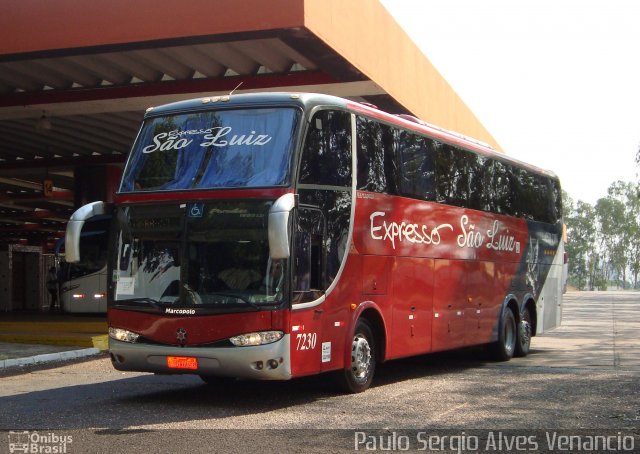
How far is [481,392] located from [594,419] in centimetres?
236

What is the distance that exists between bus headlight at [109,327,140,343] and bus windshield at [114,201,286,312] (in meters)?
0.35

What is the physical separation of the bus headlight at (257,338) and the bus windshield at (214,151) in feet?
5.28

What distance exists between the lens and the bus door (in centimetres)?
1012

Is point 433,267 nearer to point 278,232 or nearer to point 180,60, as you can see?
point 278,232

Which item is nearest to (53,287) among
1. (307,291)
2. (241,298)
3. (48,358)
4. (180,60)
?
(180,60)

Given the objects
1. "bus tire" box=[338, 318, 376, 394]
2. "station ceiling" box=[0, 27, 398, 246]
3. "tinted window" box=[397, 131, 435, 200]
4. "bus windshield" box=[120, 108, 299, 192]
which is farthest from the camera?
"station ceiling" box=[0, 27, 398, 246]

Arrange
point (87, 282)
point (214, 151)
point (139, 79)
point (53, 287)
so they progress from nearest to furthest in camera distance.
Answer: point (214, 151) < point (139, 79) < point (87, 282) < point (53, 287)

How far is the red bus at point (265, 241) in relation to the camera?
9.98 m

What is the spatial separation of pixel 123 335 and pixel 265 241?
211cm

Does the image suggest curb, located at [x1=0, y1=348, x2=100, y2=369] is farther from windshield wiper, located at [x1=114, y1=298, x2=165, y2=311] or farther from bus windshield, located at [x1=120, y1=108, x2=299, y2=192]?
bus windshield, located at [x1=120, y1=108, x2=299, y2=192]

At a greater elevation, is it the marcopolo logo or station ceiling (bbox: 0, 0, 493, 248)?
station ceiling (bbox: 0, 0, 493, 248)

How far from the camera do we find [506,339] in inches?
651

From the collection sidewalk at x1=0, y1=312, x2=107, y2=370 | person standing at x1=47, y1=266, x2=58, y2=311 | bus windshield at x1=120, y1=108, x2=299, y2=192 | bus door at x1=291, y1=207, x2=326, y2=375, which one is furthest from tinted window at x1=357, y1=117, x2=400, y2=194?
person standing at x1=47, y1=266, x2=58, y2=311

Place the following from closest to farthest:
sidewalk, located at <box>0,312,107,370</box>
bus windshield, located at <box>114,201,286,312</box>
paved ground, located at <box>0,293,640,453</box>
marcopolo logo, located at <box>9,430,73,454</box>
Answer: marcopolo logo, located at <box>9,430,73,454</box>, paved ground, located at <box>0,293,640,453</box>, bus windshield, located at <box>114,201,286,312</box>, sidewalk, located at <box>0,312,107,370</box>
